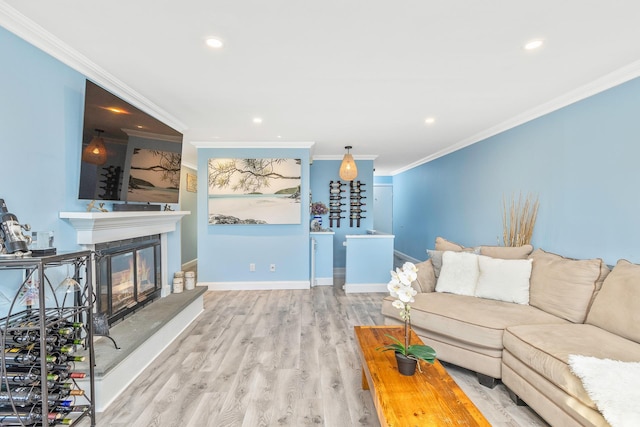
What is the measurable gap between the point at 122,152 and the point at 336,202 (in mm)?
4158

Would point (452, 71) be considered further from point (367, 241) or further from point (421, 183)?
point (421, 183)

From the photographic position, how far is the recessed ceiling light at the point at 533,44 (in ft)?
5.99

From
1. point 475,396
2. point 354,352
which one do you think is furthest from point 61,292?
point 475,396

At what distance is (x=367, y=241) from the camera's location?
4672 mm

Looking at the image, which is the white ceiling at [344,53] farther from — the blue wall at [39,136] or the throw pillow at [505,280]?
the throw pillow at [505,280]

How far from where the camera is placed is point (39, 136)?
1.82 meters

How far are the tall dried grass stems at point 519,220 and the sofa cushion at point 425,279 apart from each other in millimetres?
1128

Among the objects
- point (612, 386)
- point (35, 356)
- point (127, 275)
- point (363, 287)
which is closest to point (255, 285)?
point (363, 287)

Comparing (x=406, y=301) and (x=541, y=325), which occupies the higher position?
(x=406, y=301)

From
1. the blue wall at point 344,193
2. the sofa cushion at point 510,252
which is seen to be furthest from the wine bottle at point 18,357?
the blue wall at point 344,193

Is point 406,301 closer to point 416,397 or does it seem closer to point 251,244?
point 416,397

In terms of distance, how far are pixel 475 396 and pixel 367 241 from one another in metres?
2.79

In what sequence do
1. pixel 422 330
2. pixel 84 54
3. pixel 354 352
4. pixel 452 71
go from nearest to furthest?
1. pixel 84 54
2. pixel 452 71
3. pixel 422 330
4. pixel 354 352

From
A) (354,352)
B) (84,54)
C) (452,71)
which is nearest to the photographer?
(84,54)
